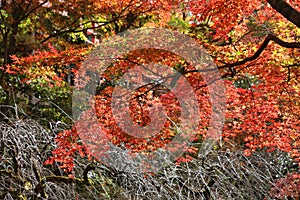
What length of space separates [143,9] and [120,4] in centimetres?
49

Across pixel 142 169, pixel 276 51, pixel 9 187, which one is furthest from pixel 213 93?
pixel 9 187

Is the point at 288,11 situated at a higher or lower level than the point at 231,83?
higher

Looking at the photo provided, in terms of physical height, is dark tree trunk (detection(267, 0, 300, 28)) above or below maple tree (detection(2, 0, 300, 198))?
above

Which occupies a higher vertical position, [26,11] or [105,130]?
[26,11]

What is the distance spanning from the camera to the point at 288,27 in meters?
4.71

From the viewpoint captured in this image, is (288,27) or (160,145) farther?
(160,145)

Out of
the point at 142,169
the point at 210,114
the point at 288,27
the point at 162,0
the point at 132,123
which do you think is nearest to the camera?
the point at 288,27

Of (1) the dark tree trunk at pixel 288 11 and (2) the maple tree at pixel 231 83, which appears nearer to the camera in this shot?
(1) the dark tree trunk at pixel 288 11

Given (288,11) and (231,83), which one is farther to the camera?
(231,83)

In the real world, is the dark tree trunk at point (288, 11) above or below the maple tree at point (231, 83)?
above

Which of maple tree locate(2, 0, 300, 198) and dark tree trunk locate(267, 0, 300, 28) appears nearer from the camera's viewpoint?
dark tree trunk locate(267, 0, 300, 28)

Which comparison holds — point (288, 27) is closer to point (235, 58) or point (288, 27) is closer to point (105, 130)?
point (235, 58)

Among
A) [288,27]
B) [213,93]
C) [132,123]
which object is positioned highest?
[288,27]

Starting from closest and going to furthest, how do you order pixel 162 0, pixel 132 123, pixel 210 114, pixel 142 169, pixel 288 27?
pixel 288 27 < pixel 142 169 < pixel 132 123 < pixel 210 114 < pixel 162 0
